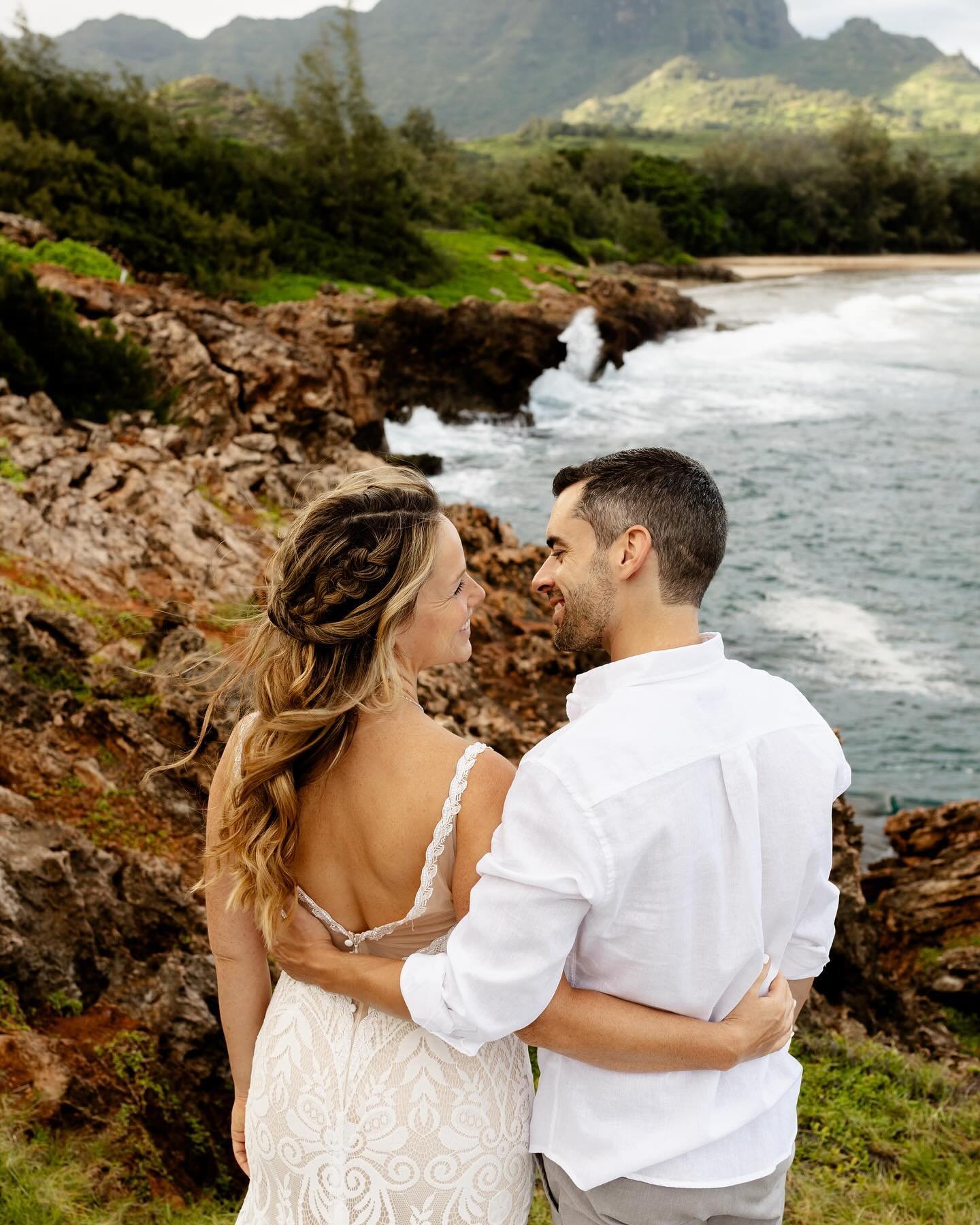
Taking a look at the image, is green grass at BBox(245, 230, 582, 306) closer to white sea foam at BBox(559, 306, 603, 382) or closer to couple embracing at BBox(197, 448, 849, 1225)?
white sea foam at BBox(559, 306, 603, 382)

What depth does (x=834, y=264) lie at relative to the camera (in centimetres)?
4816

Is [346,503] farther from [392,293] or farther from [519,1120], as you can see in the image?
[392,293]

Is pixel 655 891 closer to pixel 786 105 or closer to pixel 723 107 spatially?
pixel 786 105

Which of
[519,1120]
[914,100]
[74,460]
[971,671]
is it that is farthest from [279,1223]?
[914,100]

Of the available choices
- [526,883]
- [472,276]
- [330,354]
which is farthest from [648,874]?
[472,276]

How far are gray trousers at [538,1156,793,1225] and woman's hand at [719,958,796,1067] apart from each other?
0.24 m

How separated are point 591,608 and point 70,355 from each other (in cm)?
973

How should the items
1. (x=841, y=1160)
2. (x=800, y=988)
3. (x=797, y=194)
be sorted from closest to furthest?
1. (x=800, y=988)
2. (x=841, y=1160)
3. (x=797, y=194)

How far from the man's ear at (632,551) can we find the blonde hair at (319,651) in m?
0.38

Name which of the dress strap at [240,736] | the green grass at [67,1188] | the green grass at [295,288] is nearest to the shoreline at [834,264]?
the green grass at [295,288]

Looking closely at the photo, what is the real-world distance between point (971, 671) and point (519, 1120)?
11.1 m

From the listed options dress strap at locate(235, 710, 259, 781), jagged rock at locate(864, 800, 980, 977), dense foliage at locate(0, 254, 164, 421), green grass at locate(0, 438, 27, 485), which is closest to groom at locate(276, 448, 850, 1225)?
dress strap at locate(235, 710, 259, 781)

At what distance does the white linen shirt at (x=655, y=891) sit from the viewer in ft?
5.23

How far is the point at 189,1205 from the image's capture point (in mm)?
3271
